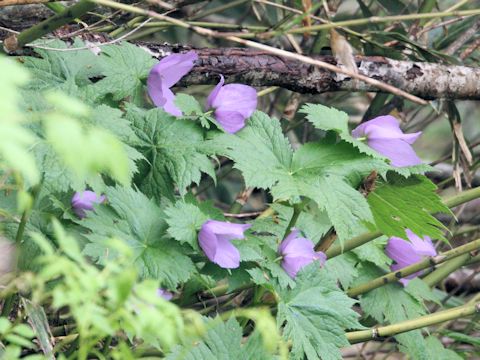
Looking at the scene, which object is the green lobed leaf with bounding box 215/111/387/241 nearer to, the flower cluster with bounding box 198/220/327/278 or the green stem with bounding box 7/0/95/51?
the flower cluster with bounding box 198/220/327/278

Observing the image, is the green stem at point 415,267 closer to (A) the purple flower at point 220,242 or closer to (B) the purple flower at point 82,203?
(A) the purple flower at point 220,242

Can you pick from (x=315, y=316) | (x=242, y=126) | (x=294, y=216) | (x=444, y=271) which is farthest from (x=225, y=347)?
(x=444, y=271)

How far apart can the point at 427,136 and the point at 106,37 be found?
99.4 inches

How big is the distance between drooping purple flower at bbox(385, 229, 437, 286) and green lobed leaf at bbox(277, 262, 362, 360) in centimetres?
30

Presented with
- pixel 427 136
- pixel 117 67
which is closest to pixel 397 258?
pixel 117 67

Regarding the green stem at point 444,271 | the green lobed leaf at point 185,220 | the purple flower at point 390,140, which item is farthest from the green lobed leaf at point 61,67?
the green stem at point 444,271

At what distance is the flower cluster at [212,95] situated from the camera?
142 centimetres

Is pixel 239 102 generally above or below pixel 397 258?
above

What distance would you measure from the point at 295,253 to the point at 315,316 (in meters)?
0.13

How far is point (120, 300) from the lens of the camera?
570mm

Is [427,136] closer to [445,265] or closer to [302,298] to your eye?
[445,265]

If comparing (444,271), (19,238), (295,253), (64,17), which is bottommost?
(444,271)

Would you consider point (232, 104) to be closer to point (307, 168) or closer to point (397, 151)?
point (307, 168)

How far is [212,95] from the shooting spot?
1461 mm
